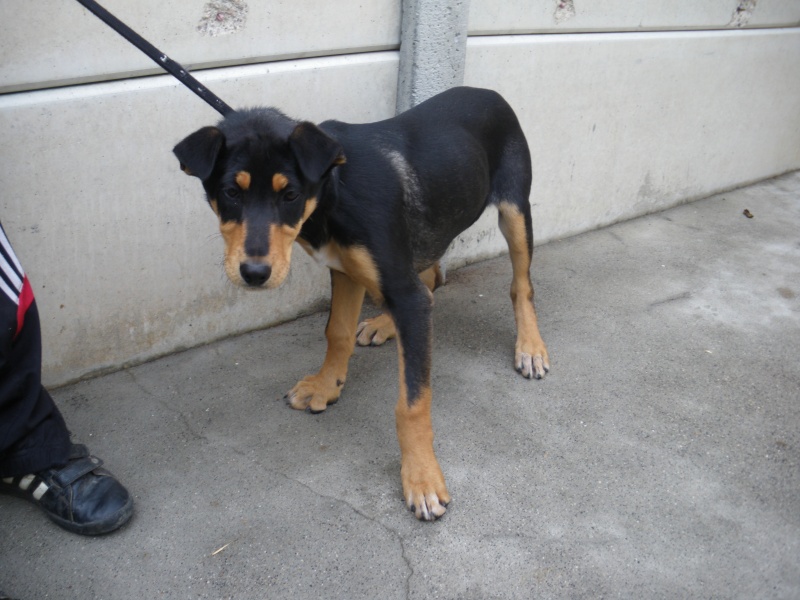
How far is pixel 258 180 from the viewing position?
264 centimetres

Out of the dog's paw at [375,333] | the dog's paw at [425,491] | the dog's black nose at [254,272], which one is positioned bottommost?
the dog's paw at [375,333]

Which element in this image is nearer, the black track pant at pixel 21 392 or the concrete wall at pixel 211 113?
the black track pant at pixel 21 392

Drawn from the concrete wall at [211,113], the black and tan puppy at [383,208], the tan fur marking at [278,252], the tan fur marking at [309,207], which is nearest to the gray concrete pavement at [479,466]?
the black and tan puppy at [383,208]

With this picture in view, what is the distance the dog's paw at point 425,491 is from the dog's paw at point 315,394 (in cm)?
67

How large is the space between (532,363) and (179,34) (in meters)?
2.28

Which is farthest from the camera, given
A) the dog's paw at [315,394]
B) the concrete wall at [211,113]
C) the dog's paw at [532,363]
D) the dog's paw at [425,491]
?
the dog's paw at [532,363]

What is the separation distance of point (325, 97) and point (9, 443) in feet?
7.39

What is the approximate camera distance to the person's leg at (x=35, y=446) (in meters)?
2.65

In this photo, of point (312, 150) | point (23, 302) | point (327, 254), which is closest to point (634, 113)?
point (327, 254)

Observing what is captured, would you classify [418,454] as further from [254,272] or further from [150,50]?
[150,50]

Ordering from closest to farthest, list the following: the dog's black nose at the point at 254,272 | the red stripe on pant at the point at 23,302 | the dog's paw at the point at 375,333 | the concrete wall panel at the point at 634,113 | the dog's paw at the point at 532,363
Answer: the dog's black nose at the point at 254,272 → the red stripe on pant at the point at 23,302 → the dog's paw at the point at 532,363 → the dog's paw at the point at 375,333 → the concrete wall panel at the point at 634,113

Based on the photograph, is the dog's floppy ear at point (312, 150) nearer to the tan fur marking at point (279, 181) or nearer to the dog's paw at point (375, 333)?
the tan fur marking at point (279, 181)

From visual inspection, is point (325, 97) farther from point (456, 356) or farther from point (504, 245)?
point (504, 245)

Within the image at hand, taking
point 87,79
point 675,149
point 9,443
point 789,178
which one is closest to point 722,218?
point 675,149
